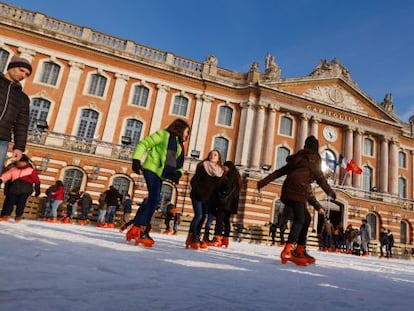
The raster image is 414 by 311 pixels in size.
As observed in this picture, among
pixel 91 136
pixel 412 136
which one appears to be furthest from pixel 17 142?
pixel 412 136

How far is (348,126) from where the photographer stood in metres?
25.0

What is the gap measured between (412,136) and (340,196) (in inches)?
478

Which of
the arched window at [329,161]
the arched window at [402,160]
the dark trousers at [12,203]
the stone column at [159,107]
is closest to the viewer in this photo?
the dark trousers at [12,203]

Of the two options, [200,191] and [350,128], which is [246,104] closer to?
[350,128]

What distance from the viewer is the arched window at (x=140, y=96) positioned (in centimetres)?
2167

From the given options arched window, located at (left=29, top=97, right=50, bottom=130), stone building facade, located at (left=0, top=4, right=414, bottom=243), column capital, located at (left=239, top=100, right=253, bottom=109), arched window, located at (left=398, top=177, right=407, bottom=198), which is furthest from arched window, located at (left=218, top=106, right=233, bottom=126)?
arched window, located at (left=398, top=177, right=407, bottom=198)

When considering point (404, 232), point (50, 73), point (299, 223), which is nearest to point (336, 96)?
point (404, 232)

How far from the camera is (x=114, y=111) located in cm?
2081

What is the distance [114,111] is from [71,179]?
545 centimetres

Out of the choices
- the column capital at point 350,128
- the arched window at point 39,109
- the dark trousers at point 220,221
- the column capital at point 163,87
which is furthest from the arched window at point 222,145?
the dark trousers at point 220,221

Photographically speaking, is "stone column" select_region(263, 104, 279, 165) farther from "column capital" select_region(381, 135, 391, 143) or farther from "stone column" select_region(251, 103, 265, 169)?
"column capital" select_region(381, 135, 391, 143)

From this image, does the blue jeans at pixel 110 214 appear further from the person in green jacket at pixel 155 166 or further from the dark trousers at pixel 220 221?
the person in green jacket at pixel 155 166

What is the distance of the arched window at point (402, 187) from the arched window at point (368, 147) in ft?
13.7

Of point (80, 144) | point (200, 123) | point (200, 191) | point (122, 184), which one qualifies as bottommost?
point (200, 191)
